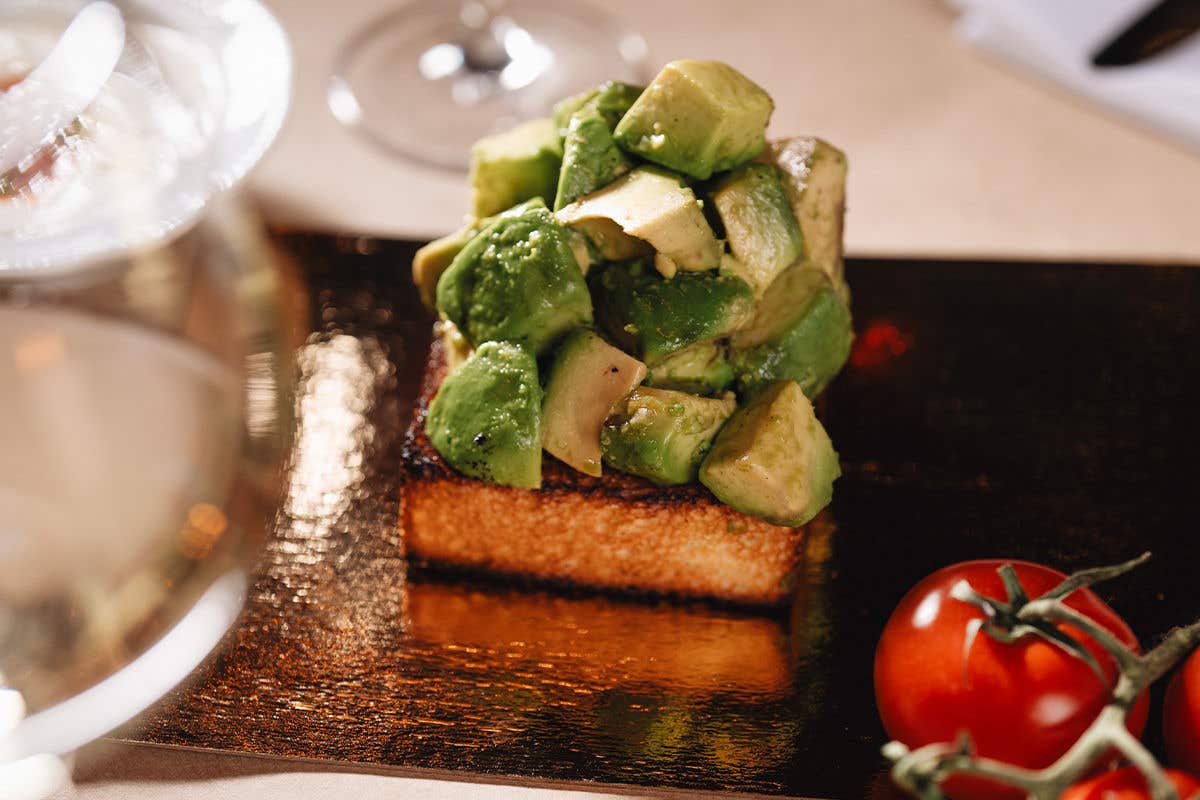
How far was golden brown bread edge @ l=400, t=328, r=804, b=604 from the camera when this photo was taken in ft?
5.08

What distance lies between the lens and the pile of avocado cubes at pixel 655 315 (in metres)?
1.42

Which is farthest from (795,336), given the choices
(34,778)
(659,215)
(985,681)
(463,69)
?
(463,69)

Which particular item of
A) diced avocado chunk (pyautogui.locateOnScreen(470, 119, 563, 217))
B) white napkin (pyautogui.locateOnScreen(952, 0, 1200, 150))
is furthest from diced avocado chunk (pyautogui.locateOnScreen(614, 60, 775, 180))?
white napkin (pyautogui.locateOnScreen(952, 0, 1200, 150))

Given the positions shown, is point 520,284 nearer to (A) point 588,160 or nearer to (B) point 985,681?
(A) point 588,160

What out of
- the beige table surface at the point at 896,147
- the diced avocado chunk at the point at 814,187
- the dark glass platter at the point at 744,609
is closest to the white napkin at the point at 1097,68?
the beige table surface at the point at 896,147

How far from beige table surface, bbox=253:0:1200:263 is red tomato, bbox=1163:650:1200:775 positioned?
973 mm

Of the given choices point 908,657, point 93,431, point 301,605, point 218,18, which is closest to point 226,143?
point 218,18

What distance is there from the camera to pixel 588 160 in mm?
1501

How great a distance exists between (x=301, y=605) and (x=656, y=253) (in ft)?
2.15

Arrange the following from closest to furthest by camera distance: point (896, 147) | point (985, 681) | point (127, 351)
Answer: point (985, 681), point (127, 351), point (896, 147)

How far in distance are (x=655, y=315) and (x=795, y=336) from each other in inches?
7.9

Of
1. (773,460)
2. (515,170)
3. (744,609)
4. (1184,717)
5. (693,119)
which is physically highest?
(693,119)

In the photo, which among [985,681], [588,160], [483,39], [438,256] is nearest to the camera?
[985,681]

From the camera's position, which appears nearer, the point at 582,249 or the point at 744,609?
the point at 582,249
